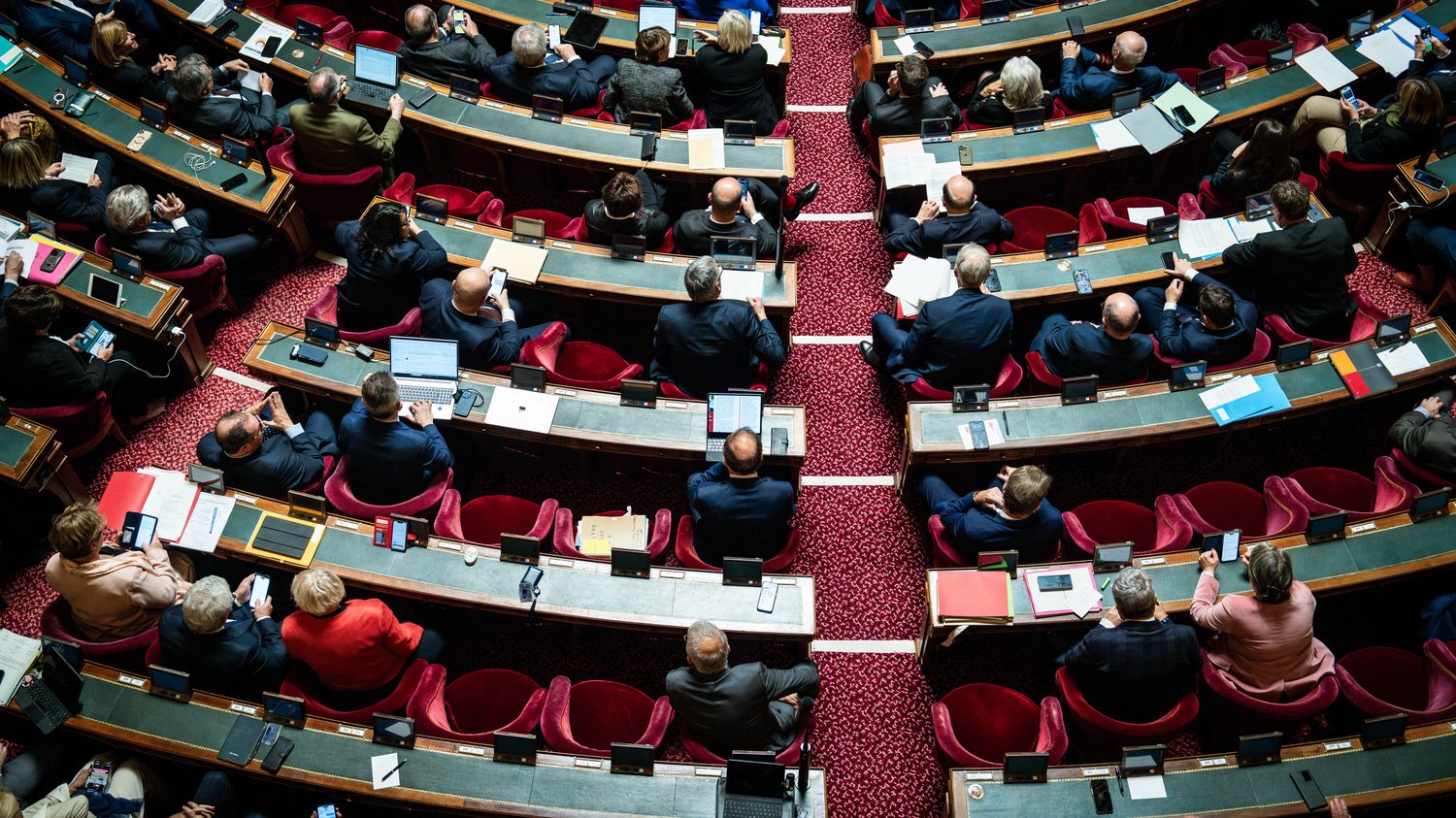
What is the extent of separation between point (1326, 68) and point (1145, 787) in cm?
690

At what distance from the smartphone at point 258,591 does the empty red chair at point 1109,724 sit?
4.99m

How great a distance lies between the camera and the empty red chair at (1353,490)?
713 centimetres

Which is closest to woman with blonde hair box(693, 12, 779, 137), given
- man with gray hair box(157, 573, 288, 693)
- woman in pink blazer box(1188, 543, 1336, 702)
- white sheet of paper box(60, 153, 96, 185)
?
white sheet of paper box(60, 153, 96, 185)

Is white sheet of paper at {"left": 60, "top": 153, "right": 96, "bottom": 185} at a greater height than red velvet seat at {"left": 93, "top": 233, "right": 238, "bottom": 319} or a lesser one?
greater

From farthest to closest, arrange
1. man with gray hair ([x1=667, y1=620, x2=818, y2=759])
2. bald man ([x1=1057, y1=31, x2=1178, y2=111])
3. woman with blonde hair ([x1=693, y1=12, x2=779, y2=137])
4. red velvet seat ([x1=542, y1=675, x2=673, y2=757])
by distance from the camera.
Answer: woman with blonde hair ([x1=693, y1=12, x2=779, y2=137])
bald man ([x1=1057, y1=31, x2=1178, y2=111])
red velvet seat ([x1=542, y1=675, x2=673, y2=757])
man with gray hair ([x1=667, y1=620, x2=818, y2=759])

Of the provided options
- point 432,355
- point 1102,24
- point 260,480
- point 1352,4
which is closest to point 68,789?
point 260,480

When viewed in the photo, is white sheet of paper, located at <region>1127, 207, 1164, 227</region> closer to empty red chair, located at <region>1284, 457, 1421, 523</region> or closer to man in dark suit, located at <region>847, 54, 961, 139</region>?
man in dark suit, located at <region>847, 54, 961, 139</region>

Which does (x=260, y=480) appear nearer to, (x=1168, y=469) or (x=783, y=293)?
(x=783, y=293)

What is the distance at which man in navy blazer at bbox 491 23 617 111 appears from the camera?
9.66 meters

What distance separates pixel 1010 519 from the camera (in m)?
6.96

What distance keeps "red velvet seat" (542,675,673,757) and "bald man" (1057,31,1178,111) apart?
6723mm

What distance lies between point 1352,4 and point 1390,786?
8.00m

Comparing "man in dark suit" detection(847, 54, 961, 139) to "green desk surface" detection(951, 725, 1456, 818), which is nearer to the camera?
"green desk surface" detection(951, 725, 1456, 818)

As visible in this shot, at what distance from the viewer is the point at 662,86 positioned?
9664 millimetres
